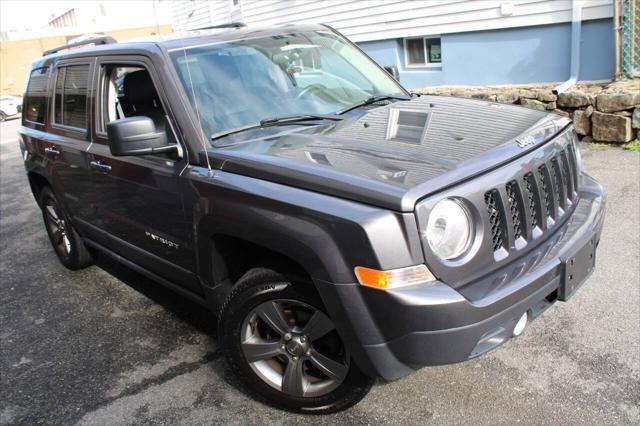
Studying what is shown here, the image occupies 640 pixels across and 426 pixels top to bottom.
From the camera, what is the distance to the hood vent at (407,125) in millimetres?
2873

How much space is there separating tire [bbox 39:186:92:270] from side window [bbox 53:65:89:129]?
0.83m

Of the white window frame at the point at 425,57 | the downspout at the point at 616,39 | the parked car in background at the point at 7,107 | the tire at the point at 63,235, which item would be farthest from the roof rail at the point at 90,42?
the parked car in background at the point at 7,107

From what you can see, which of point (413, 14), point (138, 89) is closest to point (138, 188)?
point (138, 89)

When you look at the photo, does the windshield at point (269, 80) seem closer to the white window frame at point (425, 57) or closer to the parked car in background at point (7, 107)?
the white window frame at point (425, 57)

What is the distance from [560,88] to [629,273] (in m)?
4.31

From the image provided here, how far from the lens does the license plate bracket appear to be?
2602 millimetres

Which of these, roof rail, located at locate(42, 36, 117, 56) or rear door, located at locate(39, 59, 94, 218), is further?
roof rail, located at locate(42, 36, 117, 56)

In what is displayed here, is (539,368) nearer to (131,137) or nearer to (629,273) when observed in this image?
(629,273)

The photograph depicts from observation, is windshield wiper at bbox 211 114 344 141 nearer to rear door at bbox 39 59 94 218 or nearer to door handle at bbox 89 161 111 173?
door handle at bbox 89 161 111 173

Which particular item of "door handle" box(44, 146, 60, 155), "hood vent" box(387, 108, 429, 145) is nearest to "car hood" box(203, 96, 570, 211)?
"hood vent" box(387, 108, 429, 145)

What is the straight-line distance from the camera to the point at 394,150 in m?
2.69

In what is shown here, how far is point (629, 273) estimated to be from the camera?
3.98 m

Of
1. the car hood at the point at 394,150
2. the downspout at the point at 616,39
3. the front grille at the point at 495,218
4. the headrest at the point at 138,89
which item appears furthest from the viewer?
the downspout at the point at 616,39

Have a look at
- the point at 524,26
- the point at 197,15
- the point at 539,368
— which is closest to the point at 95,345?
the point at 539,368
